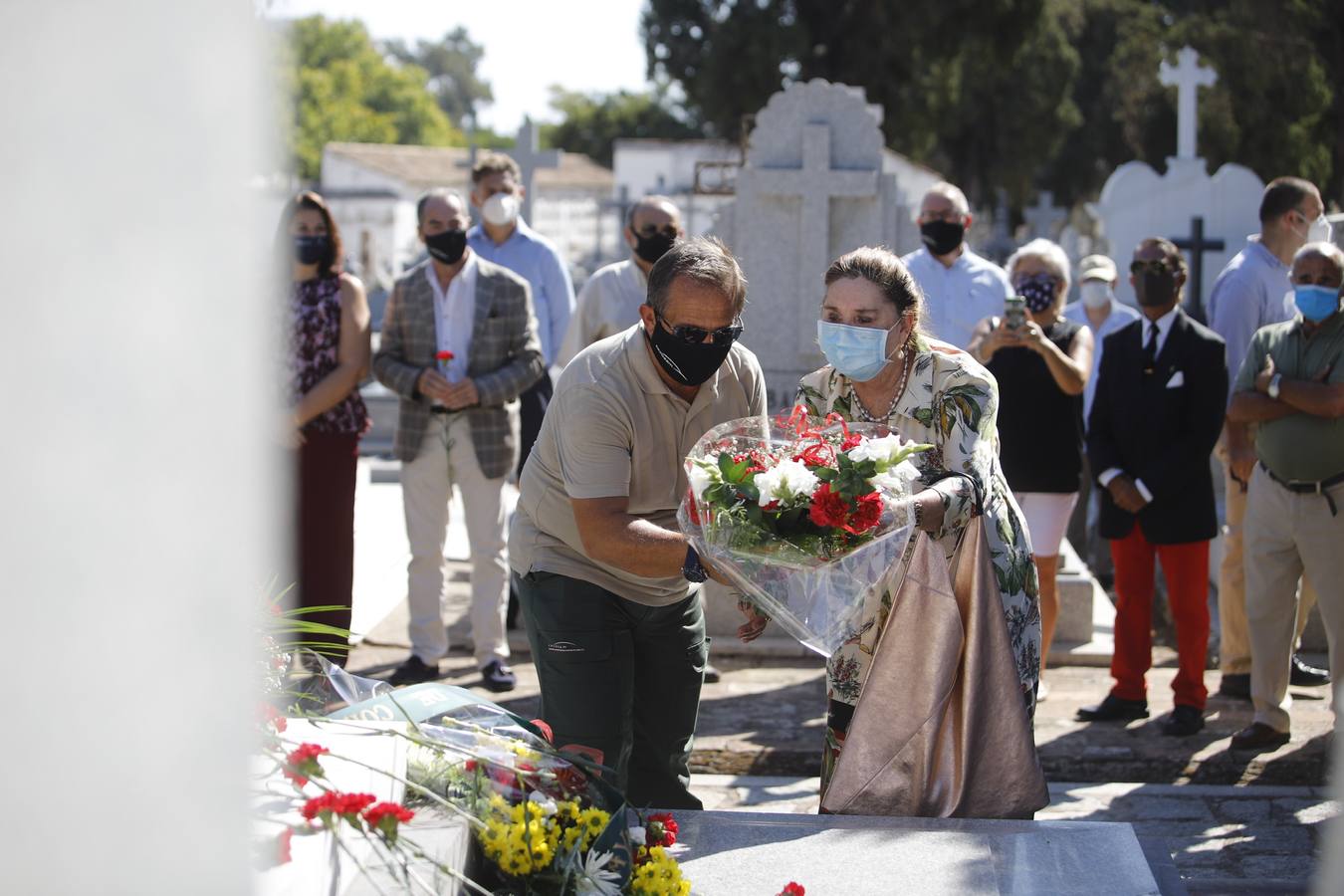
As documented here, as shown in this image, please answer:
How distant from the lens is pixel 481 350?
22.0 ft

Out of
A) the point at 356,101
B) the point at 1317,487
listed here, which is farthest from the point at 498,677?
the point at 356,101

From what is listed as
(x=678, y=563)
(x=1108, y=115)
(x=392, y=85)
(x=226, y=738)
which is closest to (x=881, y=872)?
(x=678, y=563)

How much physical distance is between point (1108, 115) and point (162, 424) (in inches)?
1764

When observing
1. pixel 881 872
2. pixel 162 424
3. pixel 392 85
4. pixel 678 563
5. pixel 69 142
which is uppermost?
pixel 392 85

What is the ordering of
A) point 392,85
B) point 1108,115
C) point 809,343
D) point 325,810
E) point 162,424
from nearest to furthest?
point 162,424
point 325,810
point 809,343
point 1108,115
point 392,85

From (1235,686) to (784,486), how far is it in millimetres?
4073

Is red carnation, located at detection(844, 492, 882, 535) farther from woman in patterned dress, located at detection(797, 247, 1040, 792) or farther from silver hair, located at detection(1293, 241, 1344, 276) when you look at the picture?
silver hair, located at detection(1293, 241, 1344, 276)

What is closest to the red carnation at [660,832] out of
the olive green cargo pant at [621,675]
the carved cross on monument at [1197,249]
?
the olive green cargo pant at [621,675]

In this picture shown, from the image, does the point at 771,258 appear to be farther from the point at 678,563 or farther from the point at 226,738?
the point at 226,738

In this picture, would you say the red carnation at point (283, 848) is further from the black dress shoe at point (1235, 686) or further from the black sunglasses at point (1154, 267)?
the black dress shoe at point (1235, 686)

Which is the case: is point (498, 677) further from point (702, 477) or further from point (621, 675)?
point (702, 477)

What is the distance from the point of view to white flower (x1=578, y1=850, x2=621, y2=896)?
311cm

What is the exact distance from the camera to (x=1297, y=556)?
5.85 meters

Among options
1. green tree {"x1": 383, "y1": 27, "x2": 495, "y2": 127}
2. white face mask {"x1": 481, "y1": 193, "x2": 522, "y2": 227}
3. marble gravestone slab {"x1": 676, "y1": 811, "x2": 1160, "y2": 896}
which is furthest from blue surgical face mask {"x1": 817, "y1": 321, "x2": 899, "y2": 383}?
green tree {"x1": 383, "y1": 27, "x2": 495, "y2": 127}
